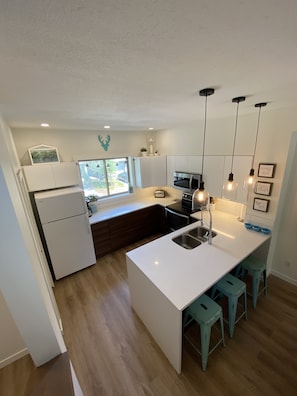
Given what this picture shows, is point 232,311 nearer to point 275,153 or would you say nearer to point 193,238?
point 193,238

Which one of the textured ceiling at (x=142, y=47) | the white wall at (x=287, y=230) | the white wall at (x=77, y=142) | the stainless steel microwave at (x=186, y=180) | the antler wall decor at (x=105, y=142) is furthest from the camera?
the antler wall decor at (x=105, y=142)

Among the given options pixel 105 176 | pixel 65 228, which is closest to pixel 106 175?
pixel 105 176

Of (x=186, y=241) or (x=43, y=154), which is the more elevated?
(x=43, y=154)

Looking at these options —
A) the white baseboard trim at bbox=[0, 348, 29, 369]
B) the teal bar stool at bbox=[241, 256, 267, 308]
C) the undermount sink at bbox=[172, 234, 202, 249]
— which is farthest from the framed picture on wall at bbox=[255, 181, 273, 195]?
the white baseboard trim at bbox=[0, 348, 29, 369]

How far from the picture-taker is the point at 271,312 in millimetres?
2133

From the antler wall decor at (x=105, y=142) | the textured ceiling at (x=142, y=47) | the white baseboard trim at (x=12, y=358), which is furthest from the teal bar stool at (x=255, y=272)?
the antler wall decor at (x=105, y=142)

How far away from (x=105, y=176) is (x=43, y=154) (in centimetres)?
128

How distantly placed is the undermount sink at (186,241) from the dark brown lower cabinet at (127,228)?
53.7 inches

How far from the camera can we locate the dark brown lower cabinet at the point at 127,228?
3.22 meters

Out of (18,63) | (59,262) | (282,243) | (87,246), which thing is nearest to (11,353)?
(59,262)

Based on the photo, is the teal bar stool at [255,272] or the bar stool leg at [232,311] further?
the teal bar stool at [255,272]

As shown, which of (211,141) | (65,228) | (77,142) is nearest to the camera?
(65,228)

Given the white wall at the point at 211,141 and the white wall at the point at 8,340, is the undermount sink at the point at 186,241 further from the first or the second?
the white wall at the point at 8,340

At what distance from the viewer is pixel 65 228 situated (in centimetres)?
270
